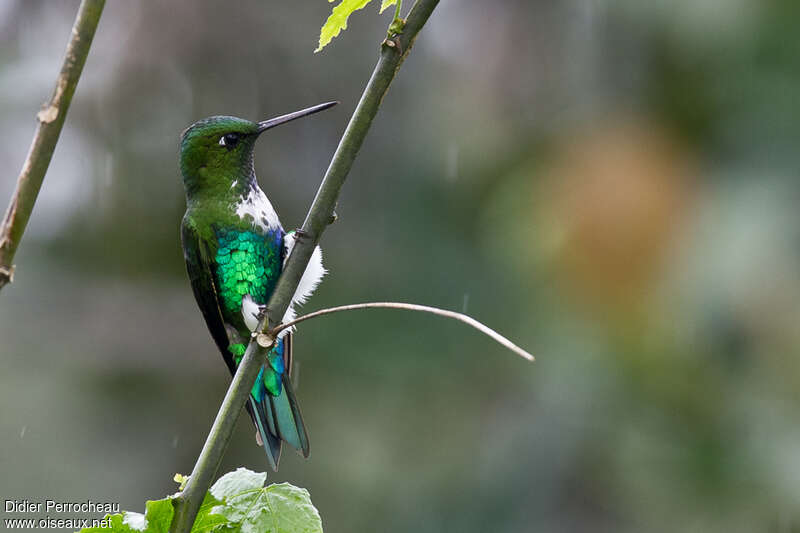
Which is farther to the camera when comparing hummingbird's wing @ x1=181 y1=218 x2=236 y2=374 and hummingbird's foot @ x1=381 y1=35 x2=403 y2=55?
hummingbird's wing @ x1=181 y1=218 x2=236 y2=374

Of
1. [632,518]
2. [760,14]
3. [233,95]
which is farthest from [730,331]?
[233,95]

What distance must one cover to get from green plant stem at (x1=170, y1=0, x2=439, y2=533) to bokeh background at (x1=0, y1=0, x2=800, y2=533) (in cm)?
680

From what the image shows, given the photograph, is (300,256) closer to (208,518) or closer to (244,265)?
(208,518)

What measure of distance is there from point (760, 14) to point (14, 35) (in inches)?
267

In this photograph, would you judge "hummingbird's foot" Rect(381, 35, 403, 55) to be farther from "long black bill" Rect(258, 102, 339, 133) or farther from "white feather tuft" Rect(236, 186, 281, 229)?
"white feather tuft" Rect(236, 186, 281, 229)

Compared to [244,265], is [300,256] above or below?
below

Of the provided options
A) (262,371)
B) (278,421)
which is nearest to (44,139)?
(278,421)

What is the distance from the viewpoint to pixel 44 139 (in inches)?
30.1

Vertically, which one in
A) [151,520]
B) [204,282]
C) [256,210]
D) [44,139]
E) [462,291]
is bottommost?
[151,520]

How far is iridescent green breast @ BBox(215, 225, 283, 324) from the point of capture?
2094 millimetres

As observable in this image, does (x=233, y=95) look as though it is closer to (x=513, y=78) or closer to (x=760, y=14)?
(x=513, y=78)

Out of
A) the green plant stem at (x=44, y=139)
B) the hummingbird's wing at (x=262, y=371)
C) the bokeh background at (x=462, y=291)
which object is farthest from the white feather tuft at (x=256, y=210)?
the bokeh background at (x=462, y=291)

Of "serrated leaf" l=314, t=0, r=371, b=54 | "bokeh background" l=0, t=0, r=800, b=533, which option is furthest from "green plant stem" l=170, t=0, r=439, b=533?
"bokeh background" l=0, t=0, r=800, b=533

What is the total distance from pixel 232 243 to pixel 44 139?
137 cm
